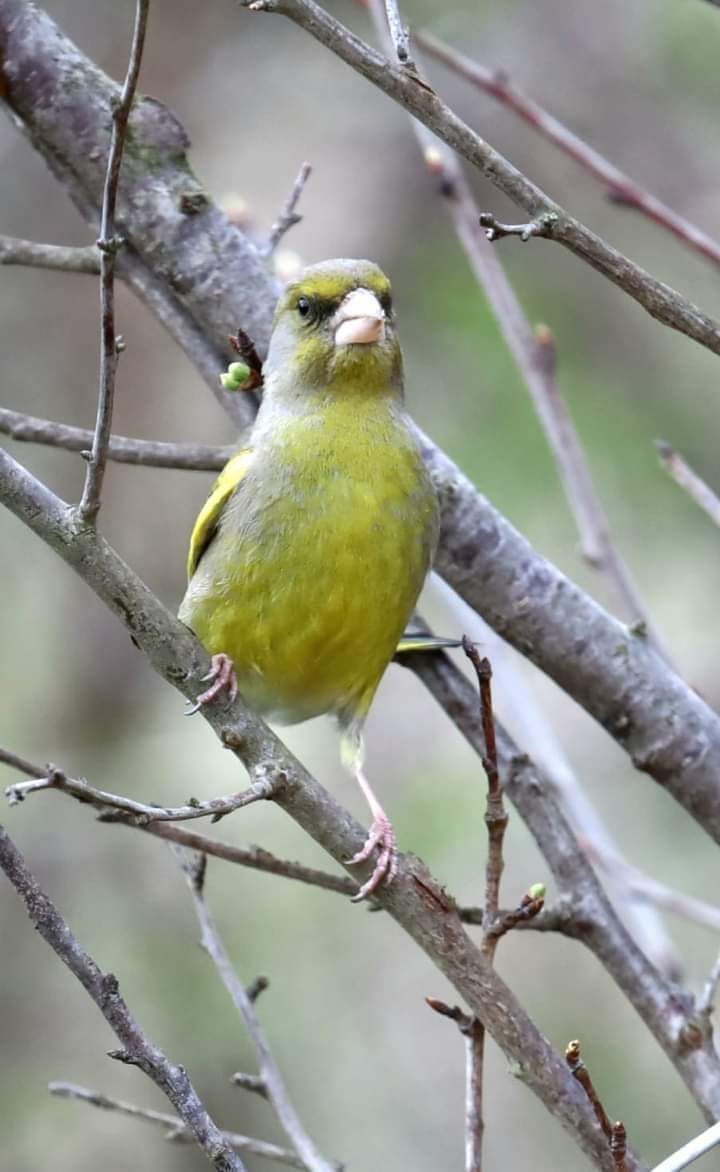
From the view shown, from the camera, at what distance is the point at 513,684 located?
383cm

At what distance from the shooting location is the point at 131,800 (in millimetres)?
2176

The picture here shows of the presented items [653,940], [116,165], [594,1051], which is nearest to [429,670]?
[653,940]

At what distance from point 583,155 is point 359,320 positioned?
0.63m

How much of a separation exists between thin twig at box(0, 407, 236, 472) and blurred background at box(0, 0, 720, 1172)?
7.85ft

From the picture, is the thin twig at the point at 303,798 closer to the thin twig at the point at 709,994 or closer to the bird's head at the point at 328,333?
the thin twig at the point at 709,994

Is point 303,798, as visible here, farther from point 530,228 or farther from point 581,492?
point 581,492

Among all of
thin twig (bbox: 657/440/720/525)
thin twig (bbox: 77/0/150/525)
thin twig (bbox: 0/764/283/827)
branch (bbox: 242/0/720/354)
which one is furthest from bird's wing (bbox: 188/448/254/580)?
branch (bbox: 242/0/720/354)

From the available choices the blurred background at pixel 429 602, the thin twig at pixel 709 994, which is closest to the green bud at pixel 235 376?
the thin twig at pixel 709 994

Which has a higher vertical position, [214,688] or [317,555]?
[317,555]

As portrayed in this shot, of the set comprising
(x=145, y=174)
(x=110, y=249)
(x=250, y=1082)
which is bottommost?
(x=250, y=1082)

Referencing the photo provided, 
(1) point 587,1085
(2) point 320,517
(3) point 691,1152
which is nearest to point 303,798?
(1) point 587,1085

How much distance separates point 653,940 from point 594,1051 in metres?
2.41

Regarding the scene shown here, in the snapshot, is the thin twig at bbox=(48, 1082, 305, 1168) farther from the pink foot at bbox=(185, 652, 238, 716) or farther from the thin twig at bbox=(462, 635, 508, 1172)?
the pink foot at bbox=(185, 652, 238, 716)

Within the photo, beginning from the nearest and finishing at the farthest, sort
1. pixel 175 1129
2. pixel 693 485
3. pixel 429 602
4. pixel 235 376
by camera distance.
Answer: pixel 175 1129 < pixel 693 485 < pixel 235 376 < pixel 429 602
